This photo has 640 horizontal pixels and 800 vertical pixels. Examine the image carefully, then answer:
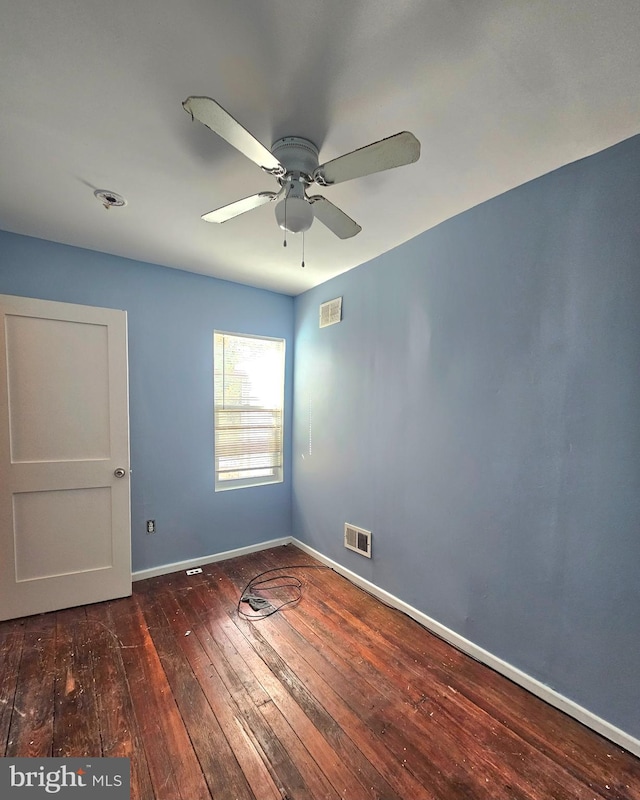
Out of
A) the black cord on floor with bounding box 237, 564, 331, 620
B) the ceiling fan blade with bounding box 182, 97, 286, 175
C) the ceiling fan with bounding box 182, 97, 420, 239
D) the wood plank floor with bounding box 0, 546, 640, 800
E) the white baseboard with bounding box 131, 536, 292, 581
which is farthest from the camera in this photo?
the white baseboard with bounding box 131, 536, 292, 581

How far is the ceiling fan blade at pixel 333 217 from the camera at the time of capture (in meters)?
1.56

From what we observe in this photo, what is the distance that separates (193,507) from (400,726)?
2245 millimetres

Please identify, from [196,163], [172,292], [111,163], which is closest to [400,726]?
[196,163]

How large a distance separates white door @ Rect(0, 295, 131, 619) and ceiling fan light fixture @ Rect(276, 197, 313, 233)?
1.75 meters

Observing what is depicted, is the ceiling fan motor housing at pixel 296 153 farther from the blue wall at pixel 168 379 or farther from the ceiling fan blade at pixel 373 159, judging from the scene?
the blue wall at pixel 168 379

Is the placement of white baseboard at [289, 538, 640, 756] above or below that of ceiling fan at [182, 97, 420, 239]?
below

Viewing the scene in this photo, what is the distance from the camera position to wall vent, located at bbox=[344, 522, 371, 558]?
9.12 ft

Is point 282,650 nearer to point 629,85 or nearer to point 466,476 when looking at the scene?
point 466,476

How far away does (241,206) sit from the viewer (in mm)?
1595

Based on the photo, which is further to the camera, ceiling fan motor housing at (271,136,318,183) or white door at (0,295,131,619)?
white door at (0,295,131,619)

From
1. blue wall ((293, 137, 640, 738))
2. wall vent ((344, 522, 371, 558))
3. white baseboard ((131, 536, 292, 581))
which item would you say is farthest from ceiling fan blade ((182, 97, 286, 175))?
white baseboard ((131, 536, 292, 581))

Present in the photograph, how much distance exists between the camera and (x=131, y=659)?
1.99m

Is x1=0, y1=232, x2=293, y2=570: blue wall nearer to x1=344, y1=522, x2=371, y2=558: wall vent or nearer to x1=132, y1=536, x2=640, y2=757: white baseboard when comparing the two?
x1=132, y1=536, x2=640, y2=757: white baseboard

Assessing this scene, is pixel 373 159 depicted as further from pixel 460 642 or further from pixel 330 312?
pixel 460 642
